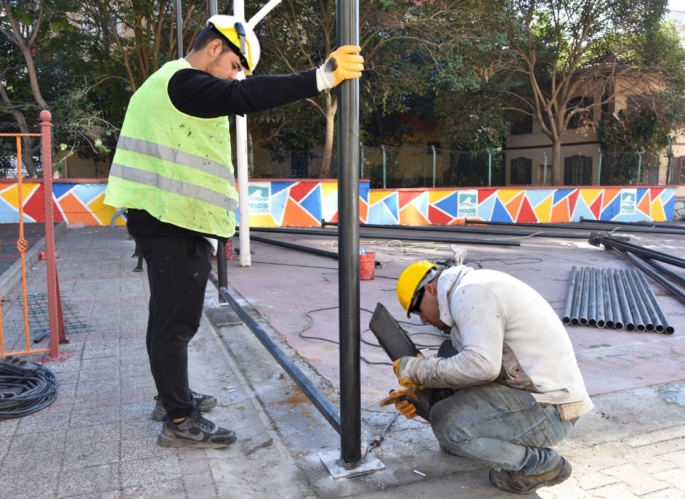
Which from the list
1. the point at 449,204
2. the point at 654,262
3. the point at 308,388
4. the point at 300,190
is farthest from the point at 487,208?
the point at 308,388

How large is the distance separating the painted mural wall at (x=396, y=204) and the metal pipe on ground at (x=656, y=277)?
306 inches

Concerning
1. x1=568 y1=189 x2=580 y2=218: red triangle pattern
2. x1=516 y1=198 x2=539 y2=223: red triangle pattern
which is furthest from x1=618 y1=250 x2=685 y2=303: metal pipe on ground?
x1=568 y1=189 x2=580 y2=218: red triangle pattern

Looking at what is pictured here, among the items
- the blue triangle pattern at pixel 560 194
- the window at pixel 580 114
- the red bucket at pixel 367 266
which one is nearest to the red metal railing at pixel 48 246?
the red bucket at pixel 367 266

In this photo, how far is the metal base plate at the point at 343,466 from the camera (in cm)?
264

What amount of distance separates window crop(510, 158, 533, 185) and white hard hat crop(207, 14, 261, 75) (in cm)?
2421

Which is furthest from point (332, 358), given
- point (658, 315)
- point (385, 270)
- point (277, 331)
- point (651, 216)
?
point (651, 216)

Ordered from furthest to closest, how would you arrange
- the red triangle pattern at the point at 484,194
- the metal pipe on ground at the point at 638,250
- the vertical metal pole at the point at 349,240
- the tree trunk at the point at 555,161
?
the tree trunk at the point at 555,161, the red triangle pattern at the point at 484,194, the metal pipe on ground at the point at 638,250, the vertical metal pole at the point at 349,240

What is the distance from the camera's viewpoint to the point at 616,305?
6.09 m

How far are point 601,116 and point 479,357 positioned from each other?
24.1m

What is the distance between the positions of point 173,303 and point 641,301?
5442 millimetres

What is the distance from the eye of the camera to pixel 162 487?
2.53 m

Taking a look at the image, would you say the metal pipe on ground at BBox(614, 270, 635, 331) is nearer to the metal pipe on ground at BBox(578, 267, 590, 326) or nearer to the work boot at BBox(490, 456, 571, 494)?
the metal pipe on ground at BBox(578, 267, 590, 326)

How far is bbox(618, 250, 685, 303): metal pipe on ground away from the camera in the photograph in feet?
22.9

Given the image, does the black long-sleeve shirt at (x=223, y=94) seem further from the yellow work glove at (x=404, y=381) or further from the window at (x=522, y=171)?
the window at (x=522, y=171)
